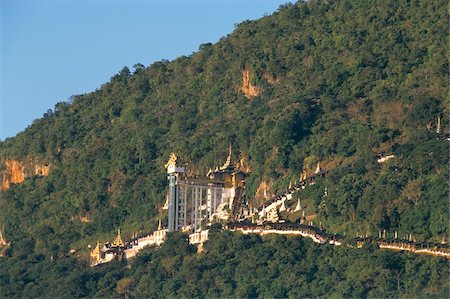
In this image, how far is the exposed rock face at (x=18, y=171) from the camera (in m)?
130

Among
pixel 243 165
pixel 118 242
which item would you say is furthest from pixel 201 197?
pixel 118 242

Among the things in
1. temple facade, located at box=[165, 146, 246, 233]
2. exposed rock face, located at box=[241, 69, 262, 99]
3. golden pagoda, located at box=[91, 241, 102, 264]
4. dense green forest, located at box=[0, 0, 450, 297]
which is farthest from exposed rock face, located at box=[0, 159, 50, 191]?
temple facade, located at box=[165, 146, 246, 233]

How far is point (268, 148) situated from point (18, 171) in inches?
714

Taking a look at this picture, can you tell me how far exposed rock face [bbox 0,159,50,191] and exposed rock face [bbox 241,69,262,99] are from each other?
9465 mm

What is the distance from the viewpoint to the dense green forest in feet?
337

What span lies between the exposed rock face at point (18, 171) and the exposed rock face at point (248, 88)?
9465 millimetres

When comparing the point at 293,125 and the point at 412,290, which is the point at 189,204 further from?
the point at 412,290

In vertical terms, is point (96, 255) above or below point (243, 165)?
below

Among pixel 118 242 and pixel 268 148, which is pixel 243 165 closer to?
pixel 268 148

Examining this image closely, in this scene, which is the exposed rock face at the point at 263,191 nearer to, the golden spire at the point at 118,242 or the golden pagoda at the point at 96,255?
the golden spire at the point at 118,242

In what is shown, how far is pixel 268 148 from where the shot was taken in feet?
383

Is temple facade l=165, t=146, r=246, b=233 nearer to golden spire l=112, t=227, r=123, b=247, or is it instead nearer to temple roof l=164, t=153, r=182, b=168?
temple roof l=164, t=153, r=182, b=168

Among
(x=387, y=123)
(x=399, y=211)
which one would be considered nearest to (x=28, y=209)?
(x=387, y=123)

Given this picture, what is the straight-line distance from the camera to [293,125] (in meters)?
117
